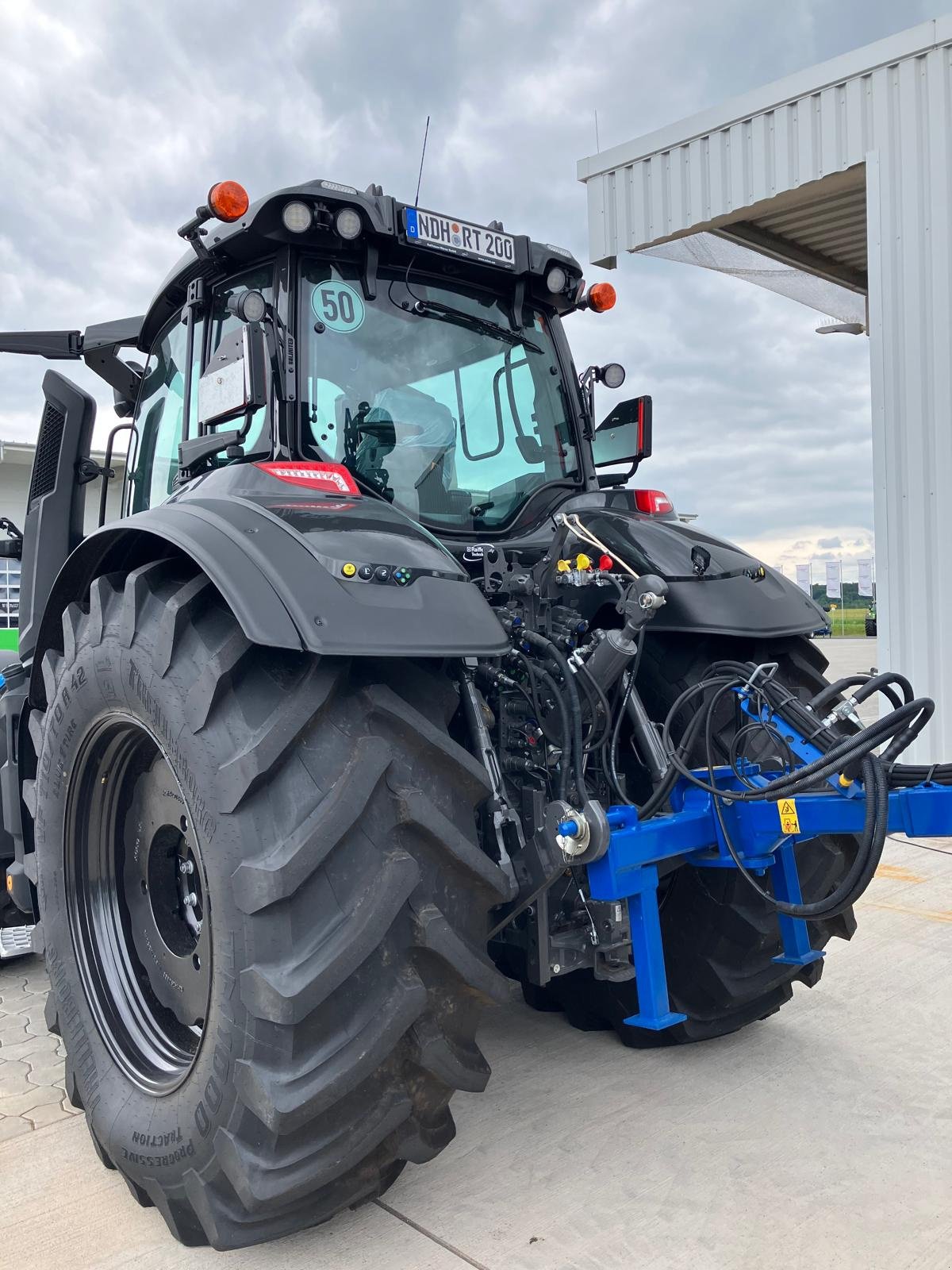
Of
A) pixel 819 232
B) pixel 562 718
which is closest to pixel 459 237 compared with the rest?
pixel 562 718

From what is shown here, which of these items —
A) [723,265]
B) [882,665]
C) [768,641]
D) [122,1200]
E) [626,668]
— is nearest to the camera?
[122,1200]

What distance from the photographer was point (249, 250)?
2.76m

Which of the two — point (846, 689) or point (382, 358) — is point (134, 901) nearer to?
point (382, 358)

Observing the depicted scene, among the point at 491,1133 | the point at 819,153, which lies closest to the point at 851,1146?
the point at 491,1133

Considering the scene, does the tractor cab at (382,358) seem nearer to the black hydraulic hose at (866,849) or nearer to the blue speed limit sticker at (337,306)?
the blue speed limit sticker at (337,306)

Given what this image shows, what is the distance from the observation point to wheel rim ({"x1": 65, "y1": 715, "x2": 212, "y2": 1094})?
2.54 meters

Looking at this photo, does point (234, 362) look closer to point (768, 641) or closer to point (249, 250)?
point (249, 250)

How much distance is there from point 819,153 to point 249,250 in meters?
5.56

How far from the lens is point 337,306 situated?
276 centimetres

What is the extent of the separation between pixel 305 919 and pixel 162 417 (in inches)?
79.6

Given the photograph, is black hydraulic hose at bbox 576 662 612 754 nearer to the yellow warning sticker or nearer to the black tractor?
the black tractor

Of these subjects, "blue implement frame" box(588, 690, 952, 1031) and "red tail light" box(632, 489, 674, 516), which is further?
"red tail light" box(632, 489, 674, 516)

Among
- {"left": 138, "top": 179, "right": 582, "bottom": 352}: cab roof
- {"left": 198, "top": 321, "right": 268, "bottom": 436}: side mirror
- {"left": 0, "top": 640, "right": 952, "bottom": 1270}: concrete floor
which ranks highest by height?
{"left": 138, "top": 179, "right": 582, "bottom": 352}: cab roof

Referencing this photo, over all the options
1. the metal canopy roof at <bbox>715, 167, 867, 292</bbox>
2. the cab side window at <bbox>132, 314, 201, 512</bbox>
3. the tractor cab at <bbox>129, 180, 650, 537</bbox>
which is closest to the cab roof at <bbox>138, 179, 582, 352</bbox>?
the tractor cab at <bbox>129, 180, 650, 537</bbox>
